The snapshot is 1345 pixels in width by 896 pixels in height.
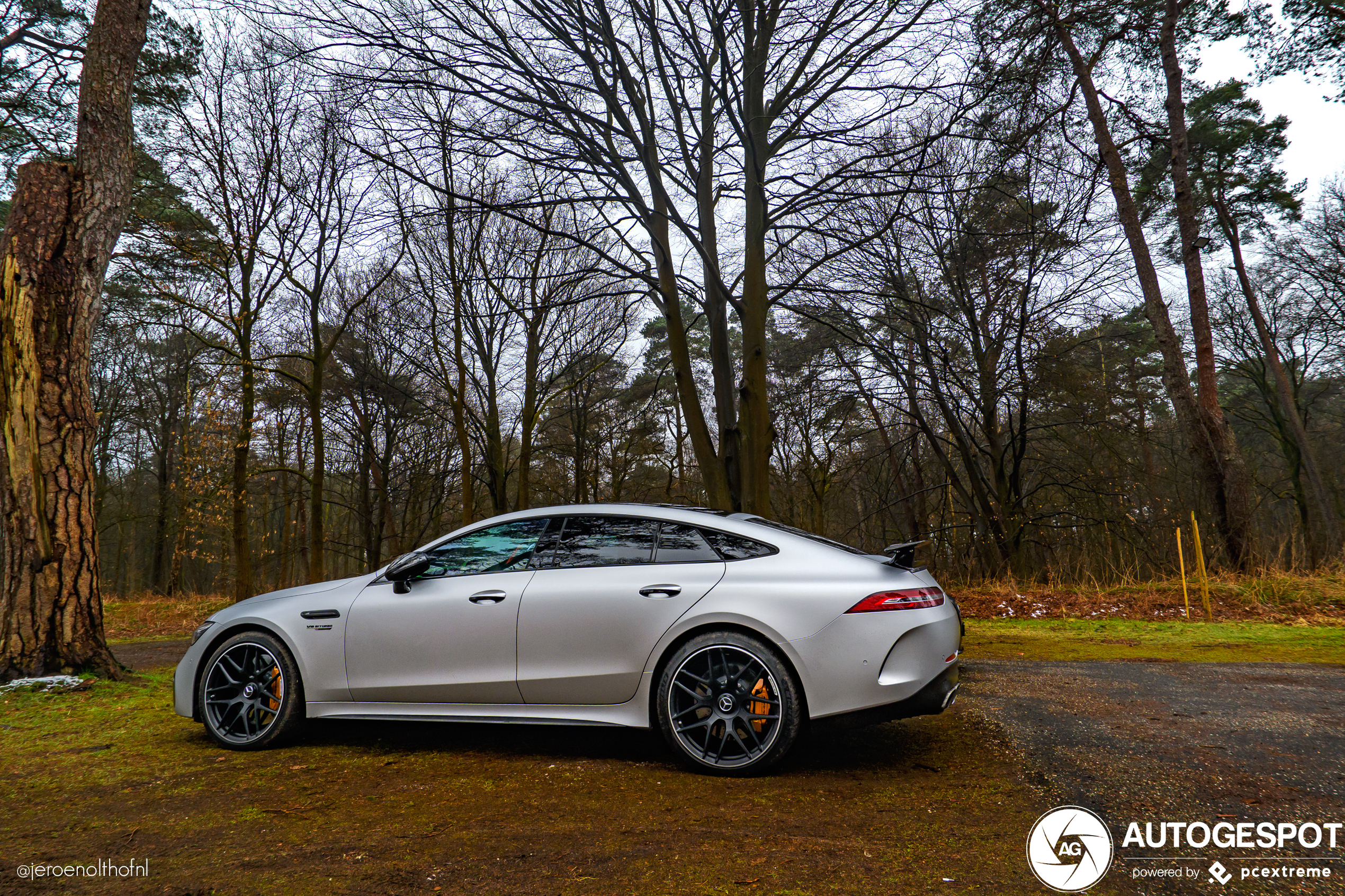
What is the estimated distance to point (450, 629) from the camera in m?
3.89

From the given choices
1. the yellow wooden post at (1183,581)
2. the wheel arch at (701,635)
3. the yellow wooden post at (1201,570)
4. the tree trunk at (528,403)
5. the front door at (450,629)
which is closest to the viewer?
the wheel arch at (701,635)

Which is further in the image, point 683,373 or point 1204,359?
point 1204,359

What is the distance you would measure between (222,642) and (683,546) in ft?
9.43

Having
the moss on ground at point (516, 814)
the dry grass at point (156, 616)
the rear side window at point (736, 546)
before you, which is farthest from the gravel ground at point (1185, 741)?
the dry grass at point (156, 616)

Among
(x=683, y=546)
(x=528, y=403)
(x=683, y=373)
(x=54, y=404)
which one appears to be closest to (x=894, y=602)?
(x=683, y=546)

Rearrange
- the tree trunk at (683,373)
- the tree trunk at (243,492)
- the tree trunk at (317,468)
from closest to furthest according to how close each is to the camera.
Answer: the tree trunk at (683,373) → the tree trunk at (243,492) → the tree trunk at (317,468)

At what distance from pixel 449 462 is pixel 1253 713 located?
25.8 metres

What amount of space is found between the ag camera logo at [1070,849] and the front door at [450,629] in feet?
8.11

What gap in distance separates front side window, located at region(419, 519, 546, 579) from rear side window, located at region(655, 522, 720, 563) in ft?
2.52

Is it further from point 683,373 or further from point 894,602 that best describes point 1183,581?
point 894,602

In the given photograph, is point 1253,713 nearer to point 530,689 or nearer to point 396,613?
point 530,689

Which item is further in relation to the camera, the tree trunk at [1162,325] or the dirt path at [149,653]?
the tree trunk at [1162,325]

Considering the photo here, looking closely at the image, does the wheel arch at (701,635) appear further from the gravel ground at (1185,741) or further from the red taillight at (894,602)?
the gravel ground at (1185,741)

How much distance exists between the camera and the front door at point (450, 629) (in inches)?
150
